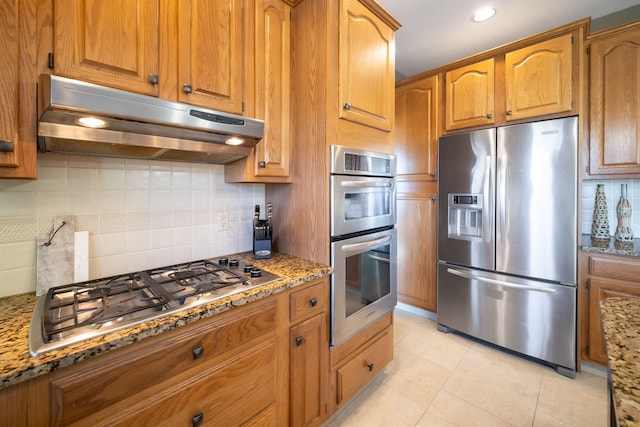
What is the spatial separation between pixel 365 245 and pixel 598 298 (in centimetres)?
172

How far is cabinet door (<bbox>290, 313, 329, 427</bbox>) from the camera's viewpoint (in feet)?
4.39

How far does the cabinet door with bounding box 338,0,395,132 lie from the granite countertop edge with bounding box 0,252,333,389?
103 centimetres

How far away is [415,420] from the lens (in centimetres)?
164

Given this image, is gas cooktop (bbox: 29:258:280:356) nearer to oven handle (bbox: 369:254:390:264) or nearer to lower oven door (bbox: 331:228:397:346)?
lower oven door (bbox: 331:228:397:346)

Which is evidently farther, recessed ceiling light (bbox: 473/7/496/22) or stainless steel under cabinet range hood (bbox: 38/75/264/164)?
recessed ceiling light (bbox: 473/7/496/22)

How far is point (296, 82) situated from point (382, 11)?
0.74 meters

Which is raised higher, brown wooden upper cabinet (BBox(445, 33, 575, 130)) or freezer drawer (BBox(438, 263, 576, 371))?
brown wooden upper cabinet (BBox(445, 33, 575, 130))

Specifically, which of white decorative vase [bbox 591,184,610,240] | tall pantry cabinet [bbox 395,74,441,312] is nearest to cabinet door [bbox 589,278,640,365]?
white decorative vase [bbox 591,184,610,240]

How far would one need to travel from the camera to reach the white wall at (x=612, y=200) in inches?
84.9

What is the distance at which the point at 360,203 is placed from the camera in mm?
1688

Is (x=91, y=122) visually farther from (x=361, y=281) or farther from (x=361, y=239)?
(x=361, y=281)

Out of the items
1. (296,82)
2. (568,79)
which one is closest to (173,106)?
(296,82)

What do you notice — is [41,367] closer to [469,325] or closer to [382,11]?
[382,11]

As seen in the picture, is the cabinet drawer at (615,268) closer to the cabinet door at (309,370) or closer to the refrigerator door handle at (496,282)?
the refrigerator door handle at (496,282)
